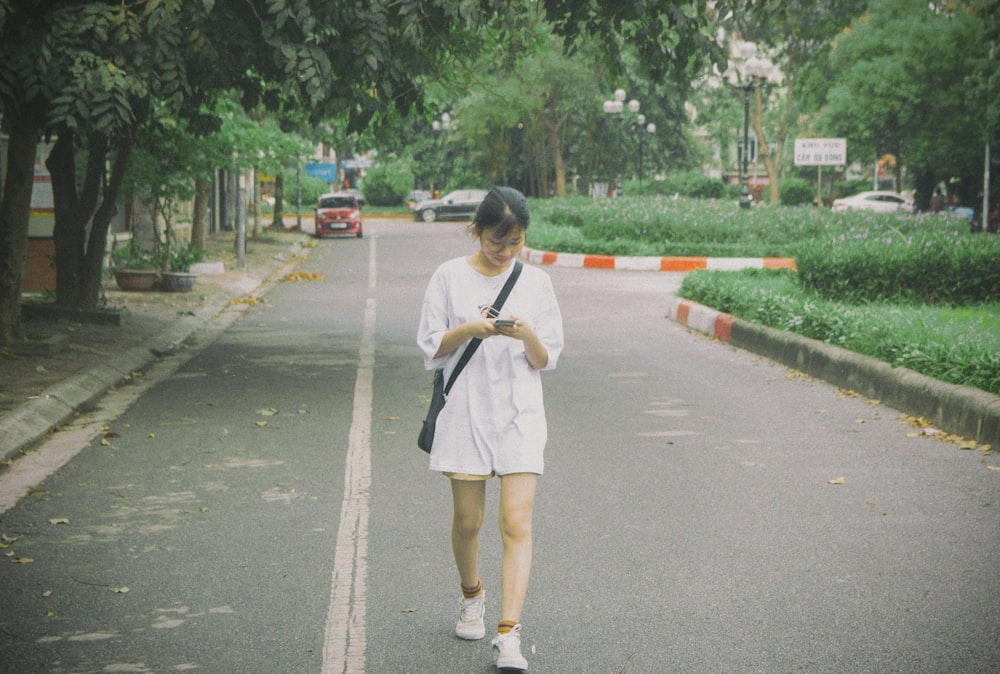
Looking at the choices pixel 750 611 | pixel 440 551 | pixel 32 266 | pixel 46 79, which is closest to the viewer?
pixel 750 611

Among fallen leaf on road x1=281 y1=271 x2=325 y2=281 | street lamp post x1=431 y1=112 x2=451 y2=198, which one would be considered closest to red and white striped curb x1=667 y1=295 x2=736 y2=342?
fallen leaf on road x1=281 y1=271 x2=325 y2=281

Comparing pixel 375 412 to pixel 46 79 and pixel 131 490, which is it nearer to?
pixel 131 490

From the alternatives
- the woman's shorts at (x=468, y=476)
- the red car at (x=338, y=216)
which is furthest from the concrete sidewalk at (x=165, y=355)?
the red car at (x=338, y=216)

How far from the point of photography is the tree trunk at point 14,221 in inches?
473

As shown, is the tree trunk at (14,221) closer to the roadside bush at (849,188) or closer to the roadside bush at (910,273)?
the roadside bush at (910,273)

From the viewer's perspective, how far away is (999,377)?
8.73 meters

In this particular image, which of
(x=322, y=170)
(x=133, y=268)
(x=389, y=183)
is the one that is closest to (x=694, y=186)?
(x=389, y=183)

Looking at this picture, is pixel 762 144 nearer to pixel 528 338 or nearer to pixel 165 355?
pixel 165 355

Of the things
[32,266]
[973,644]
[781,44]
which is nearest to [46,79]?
[973,644]

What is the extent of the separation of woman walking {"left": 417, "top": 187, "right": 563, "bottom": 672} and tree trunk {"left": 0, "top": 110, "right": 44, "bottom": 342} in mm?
8669

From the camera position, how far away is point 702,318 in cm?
1544

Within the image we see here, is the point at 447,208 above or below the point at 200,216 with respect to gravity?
above

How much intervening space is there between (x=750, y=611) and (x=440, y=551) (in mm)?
1545

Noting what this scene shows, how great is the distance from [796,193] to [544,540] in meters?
62.3
